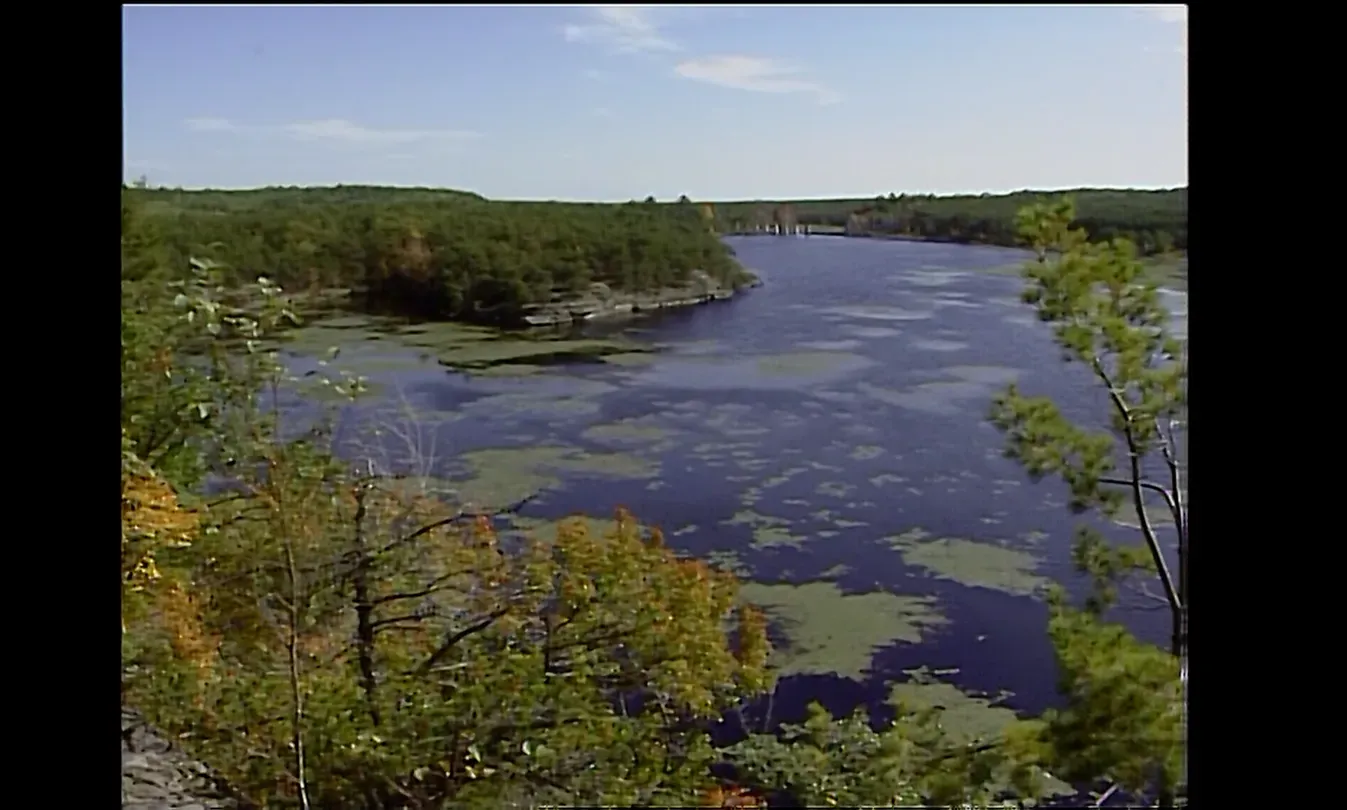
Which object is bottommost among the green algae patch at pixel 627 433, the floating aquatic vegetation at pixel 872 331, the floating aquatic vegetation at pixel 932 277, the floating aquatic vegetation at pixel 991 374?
the green algae patch at pixel 627 433

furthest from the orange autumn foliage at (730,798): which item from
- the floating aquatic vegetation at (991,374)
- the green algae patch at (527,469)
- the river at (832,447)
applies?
the floating aquatic vegetation at (991,374)

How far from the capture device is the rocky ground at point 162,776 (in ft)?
5.45

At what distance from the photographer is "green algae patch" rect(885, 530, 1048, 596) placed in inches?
69.5

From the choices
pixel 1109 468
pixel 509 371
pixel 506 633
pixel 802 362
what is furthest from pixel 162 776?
pixel 1109 468

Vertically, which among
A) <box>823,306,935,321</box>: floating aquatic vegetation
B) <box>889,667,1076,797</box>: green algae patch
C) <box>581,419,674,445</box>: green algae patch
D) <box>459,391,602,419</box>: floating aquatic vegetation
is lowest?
<box>889,667,1076,797</box>: green algae patch

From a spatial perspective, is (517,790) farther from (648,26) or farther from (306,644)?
(648,26)

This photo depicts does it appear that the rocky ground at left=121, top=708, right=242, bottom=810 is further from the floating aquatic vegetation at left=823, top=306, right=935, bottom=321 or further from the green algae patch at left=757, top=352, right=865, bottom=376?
the floating aquatic vegetation at left=823, top=306, right=935, bottom=321

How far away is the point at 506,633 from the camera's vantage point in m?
1.84

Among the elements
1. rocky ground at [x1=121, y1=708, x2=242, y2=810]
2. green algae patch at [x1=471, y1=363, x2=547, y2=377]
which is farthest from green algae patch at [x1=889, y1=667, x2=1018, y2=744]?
rocky ground at [x1=121, y1=708, x2=242, y2=810]

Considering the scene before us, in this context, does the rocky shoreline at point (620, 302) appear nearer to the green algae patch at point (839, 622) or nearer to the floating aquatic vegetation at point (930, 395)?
the floating aquatic vegetation at point (930, 395)

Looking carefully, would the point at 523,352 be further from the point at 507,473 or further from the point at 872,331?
the point at 872,331

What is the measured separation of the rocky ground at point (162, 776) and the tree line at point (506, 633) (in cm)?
3
